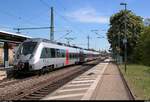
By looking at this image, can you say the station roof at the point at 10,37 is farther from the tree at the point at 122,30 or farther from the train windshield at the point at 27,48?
the tree at the point at 122,30

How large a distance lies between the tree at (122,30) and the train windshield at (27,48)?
44923 millimetres

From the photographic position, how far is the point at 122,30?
78.6 meters

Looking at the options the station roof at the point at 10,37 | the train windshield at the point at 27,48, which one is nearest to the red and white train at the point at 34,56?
the train windshield at the point at 27,48

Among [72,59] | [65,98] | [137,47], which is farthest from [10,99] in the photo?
[137,47]

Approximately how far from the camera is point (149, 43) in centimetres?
6412

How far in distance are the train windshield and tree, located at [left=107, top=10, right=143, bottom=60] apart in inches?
1769

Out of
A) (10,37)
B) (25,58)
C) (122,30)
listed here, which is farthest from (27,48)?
(122,30)

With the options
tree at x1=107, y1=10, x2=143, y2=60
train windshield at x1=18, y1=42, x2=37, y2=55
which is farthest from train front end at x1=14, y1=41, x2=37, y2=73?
tree at x1=107, y1=10, x2=143, y2=60

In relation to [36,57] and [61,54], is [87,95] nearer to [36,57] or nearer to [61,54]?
[36,57]

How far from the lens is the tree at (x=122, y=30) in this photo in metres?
78.1

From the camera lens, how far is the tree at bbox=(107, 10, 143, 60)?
7806cm

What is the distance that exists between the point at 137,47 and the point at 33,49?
4658 cm

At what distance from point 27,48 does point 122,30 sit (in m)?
48.4

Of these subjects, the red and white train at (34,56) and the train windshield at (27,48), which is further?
the train windshield at (27,48)
